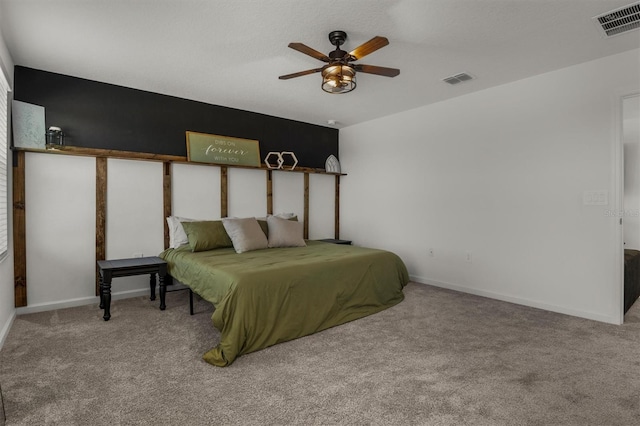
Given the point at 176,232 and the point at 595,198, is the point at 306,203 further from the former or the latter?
the point at 595,198

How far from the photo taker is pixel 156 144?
4156 millimetres

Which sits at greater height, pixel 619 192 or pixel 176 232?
pixel 619 192

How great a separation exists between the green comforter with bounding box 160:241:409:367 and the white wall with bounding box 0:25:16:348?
4.38ft

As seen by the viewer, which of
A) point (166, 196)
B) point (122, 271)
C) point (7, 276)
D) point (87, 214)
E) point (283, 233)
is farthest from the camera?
point (283, 233)

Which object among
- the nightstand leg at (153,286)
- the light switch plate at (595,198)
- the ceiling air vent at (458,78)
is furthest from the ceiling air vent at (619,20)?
the nightstand leg at (153,286)

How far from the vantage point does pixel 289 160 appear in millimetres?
5383

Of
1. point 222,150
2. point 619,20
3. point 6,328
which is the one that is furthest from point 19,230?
point 619,20

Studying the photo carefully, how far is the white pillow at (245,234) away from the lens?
388 centimetres

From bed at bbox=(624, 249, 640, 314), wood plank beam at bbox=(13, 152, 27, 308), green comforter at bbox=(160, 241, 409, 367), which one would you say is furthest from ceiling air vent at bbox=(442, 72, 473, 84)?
wood plank beam at bbox=(13, 152, 27, 308)

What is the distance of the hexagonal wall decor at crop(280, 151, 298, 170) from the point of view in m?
5.25

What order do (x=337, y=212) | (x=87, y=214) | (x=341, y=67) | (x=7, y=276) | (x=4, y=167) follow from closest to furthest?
(x=341, y=67) → (x=4, y=167) → (x=7, y=276) → (x=87, y=214) → (x=337, y=212)

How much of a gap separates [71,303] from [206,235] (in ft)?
5.03

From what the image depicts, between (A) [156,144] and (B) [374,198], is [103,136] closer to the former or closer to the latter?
(A) [156,144]

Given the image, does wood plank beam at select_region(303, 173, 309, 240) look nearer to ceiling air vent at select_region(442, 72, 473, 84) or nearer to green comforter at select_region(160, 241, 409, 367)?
green comforter at select_region(160, 241, 409, 367)
